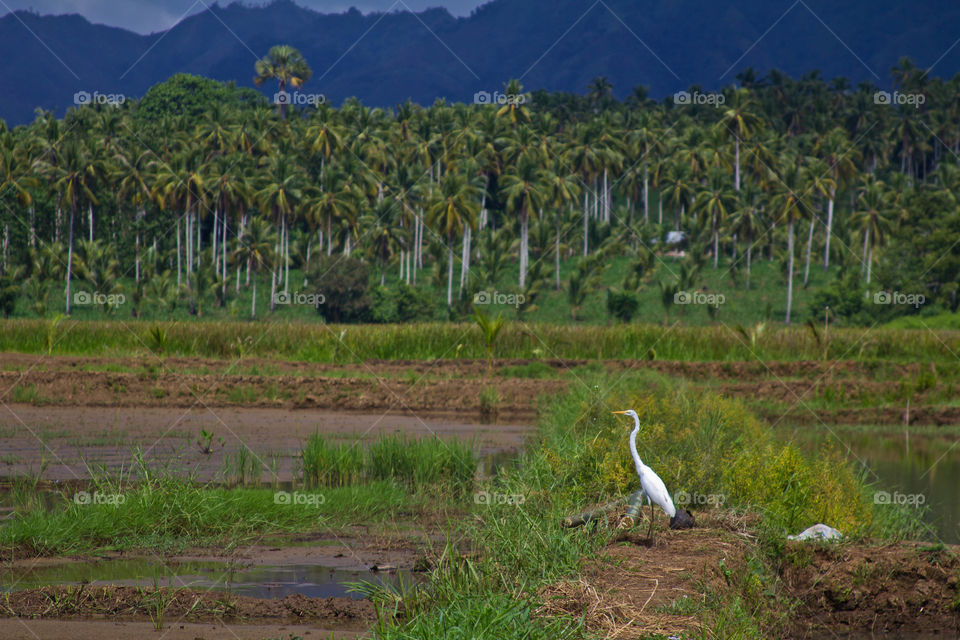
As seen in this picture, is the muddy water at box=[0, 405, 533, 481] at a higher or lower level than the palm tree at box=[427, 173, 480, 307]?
lower

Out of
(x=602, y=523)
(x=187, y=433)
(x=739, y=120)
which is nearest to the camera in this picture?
(x=602, y=523)

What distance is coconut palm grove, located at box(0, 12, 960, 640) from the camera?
929cm

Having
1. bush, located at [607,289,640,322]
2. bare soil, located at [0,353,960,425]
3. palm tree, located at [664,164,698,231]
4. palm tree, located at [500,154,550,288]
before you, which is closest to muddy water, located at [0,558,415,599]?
bare soil, located at [0,353,960,425]

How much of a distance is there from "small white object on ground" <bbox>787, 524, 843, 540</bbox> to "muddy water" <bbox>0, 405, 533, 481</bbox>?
7.21 metres

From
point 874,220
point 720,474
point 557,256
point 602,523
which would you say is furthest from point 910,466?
point 874,220

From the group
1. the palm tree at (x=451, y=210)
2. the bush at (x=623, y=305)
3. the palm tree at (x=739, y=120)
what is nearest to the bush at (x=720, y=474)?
the bush at (x=623, y=305)

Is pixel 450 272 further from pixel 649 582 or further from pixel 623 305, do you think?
pixel 649 582

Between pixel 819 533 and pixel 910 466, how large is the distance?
10655mm

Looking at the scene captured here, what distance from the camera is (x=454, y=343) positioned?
37031mm

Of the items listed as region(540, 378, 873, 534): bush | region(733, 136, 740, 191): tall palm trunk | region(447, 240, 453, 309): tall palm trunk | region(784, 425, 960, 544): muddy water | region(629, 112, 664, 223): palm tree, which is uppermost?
region(629, 112, 664, 223): palm tree

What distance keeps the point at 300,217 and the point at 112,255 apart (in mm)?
18915

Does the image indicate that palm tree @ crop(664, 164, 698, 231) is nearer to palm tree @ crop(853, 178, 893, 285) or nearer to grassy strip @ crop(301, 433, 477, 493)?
palm tree @ crop(853, 178, 893, 285)

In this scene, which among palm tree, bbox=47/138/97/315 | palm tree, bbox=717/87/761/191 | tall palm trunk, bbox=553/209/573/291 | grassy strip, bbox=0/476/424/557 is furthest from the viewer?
palm tree, bbox=717/87/761/191

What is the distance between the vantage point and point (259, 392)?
28.5 metres
